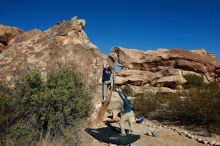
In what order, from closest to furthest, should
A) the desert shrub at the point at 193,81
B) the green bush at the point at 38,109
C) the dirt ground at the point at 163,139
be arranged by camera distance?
the green bush at the point at 38,109
the dirt ground at the point at 163,139
the desert shrub at the point at 193,81

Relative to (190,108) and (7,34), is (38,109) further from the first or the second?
(190,108)

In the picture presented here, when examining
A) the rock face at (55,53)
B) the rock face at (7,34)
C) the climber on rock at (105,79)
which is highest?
the rock face at (7,34)

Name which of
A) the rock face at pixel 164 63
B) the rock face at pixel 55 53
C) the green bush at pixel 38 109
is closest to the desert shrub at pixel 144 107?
the rock face at pixel 55 53

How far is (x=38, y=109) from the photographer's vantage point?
7230mm

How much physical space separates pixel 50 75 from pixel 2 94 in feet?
4.19

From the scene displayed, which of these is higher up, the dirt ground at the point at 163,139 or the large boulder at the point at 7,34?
the large boulder at the point at 7,34

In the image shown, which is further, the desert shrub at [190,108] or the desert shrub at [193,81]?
the desert shrub at [193,81]

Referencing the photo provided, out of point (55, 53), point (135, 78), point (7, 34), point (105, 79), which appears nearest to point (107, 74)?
point (105, 79)

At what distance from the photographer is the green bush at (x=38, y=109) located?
6.90 metres

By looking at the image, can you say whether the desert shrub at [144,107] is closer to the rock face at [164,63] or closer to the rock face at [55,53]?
the rock face at [55,53]

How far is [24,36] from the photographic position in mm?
10531

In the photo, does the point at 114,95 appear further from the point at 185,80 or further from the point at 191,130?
the point at 185,80

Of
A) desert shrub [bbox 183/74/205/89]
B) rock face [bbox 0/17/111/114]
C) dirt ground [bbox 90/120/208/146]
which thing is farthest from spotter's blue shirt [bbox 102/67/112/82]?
desert shrub [bbox 183/74/205/89]

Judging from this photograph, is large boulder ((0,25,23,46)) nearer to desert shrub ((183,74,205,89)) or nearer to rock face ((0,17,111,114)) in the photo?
rock face ((0,17,111,114))
